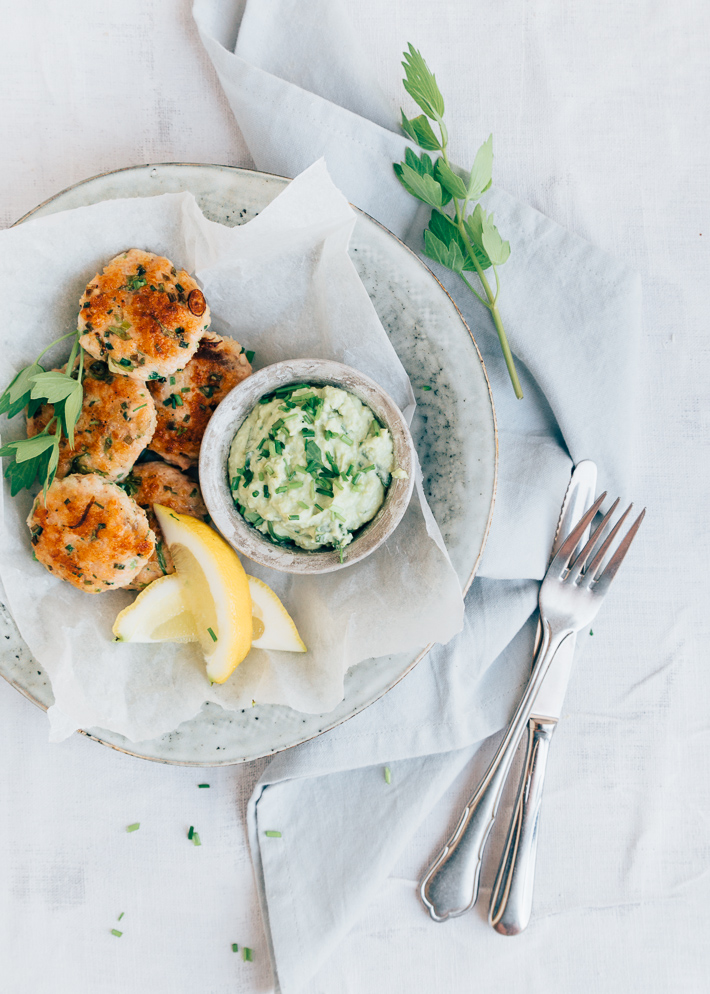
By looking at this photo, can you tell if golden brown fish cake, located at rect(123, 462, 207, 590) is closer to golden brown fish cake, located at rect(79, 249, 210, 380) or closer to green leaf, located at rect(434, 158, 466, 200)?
golden brown fish cake, located at rect(79, 249, 210, 380)

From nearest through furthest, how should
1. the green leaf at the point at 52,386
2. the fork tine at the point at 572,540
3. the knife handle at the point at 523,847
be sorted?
the green leaf at the point at 52,386 → the fork tine at the point at 572,540 → the knife handle at the point at 523,847

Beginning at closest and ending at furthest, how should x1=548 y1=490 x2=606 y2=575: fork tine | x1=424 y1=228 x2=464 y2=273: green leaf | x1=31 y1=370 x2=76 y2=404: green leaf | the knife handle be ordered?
x1=31 y1=370 x2=76 y2=404: green leaf
x1=424 y1=228 x2=464 y2=273: green leaf
x1=548 y1=490 x2=606 y2=575: fork tine
the knife handle

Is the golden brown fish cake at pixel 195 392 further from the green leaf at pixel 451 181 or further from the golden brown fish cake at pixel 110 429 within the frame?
the green leaf at pixel 451 181

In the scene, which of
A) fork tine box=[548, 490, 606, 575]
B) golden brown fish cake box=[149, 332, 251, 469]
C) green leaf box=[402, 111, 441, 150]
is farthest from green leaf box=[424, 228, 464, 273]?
fork tine box=[548, 490, 606, 575]

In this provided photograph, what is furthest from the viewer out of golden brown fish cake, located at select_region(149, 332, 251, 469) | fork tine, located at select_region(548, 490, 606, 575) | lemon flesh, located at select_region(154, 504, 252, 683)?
fork tine, located at select_region(548, 490, 606, 575)

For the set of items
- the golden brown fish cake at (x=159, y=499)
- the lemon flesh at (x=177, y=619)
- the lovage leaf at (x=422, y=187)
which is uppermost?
the lovage leaf at (x=422, y=187)

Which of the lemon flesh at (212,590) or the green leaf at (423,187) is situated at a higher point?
the green leaf at (423,187)

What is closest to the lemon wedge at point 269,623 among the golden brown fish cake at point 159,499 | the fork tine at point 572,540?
the golden brown fish cake at point 159,499
